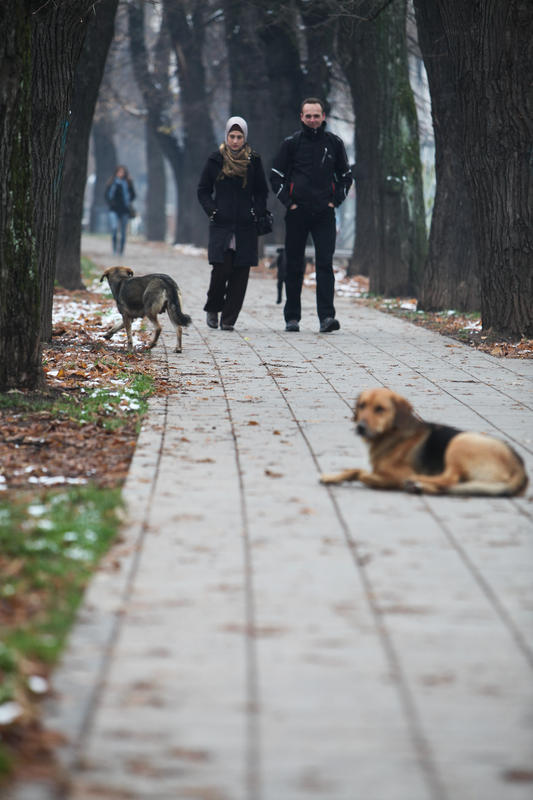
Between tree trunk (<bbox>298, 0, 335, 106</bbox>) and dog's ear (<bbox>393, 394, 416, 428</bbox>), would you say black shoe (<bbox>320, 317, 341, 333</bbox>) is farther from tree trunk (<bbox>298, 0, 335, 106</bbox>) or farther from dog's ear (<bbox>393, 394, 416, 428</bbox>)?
tree trunk (<bbox>298, 0, 335, 106</bbox>)

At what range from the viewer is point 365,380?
10.1m

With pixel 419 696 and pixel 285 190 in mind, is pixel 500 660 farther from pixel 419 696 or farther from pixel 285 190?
pixel 285 190

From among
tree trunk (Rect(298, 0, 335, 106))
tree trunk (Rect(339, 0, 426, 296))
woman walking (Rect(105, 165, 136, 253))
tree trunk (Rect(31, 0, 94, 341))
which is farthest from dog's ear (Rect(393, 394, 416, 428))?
woman walking (Rect(105, 165, 136, 253))

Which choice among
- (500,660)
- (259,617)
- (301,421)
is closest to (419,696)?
(500,660)

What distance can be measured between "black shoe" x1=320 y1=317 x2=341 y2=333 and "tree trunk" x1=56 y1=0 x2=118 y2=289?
4014 mm

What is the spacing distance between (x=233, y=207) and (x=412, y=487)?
312 inches

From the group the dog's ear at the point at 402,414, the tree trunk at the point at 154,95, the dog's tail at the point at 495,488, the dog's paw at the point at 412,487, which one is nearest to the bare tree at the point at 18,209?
the dog's ear at the point at 402,414

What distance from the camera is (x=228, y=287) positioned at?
13.9m

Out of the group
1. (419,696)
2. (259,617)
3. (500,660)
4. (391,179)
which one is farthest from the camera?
(391,179)

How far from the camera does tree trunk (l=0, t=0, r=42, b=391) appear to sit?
8.23 metres

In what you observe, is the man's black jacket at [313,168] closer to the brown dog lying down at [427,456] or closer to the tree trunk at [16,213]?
the tree trunk at [16,213]

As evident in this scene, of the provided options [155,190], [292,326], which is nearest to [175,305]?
[292,326]

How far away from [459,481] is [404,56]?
15.5 metres

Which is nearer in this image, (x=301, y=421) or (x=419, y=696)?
(x=419, y=696)
